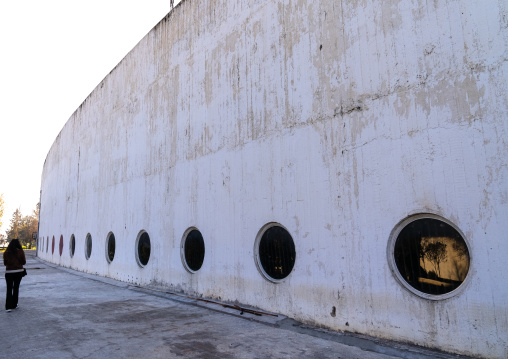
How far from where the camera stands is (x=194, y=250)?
30.1 feet

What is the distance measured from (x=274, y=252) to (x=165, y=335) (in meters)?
2.69

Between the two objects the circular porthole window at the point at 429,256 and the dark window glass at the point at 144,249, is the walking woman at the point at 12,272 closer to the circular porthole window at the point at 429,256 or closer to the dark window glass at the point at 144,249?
the dark window glass at the point at 144,249

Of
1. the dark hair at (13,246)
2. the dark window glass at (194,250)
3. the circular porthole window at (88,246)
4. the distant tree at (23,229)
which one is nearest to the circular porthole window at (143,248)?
the dark window glass at (194,250)

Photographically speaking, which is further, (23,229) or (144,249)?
(23,229)

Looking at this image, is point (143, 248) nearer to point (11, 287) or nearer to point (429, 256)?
point (11, 287)

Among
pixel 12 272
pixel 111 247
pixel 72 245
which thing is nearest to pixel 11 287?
pixel 12 272

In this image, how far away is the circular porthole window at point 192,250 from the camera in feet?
29.2

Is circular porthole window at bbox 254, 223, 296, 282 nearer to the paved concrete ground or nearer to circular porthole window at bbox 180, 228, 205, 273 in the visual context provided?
the paved concrete ground

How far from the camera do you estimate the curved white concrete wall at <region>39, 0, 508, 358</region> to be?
451cm

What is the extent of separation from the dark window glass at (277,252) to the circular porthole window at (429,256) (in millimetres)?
2111

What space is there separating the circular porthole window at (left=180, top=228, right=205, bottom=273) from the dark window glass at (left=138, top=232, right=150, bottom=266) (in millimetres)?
2282

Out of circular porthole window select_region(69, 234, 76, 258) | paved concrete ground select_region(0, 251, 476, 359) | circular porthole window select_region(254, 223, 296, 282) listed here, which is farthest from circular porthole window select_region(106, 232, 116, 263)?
circular porthole window select_region(254, 223, 296, 282)

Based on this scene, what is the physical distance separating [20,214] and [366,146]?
92807 mm

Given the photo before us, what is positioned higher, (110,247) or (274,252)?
(274,252)
